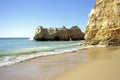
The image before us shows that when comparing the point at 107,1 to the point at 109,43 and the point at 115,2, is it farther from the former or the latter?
the point at 109,43

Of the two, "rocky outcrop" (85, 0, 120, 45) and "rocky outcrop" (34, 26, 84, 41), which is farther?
"rocky outcrop" (34, 26, 84, 41)

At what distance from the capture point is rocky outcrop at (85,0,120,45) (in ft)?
79.7

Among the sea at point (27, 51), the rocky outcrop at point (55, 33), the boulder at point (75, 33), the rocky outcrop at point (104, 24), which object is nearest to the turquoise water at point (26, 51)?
the sea at point (27, 51)

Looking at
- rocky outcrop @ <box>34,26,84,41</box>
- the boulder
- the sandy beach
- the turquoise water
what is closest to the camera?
the sandy beach

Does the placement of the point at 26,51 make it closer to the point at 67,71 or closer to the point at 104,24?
the point at 104,24

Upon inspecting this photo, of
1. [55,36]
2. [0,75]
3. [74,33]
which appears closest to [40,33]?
[55,36]

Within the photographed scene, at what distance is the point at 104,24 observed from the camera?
84.6 feet

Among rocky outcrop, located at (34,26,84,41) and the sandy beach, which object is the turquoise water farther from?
rocky outcrop, located at (34,26,84,41)

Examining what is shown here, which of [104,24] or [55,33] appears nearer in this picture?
[104,24]

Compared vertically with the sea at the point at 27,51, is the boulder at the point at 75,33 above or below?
above

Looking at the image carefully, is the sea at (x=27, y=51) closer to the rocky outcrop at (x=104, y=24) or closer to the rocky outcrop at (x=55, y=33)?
the rocky outcrop at (x=104, y=24)

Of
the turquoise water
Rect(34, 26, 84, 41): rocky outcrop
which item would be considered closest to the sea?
the turquoise water

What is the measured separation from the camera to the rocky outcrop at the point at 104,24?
956 inches

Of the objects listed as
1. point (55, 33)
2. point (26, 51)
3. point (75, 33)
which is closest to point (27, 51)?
point (26, 51)
